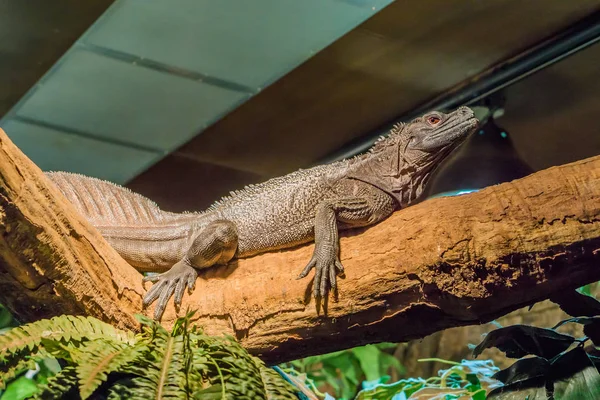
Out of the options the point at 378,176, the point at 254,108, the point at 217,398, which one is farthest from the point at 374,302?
the point at 254,108

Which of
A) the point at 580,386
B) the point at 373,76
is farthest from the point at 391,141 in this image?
the point at 580,386

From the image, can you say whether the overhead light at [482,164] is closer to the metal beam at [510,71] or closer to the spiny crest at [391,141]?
the metal beam at [510,71]

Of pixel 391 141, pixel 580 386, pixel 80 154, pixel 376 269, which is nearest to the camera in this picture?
pixel 580 386

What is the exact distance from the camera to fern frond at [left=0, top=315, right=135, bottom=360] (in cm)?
268

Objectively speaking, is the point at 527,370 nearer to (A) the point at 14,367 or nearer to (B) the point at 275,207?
(B) the point at 275,207

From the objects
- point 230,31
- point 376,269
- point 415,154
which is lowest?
point 376,269

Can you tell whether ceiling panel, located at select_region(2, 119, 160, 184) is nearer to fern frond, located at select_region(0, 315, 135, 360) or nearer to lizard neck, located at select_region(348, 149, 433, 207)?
lizard neck, located at select_region(348, 149, 433, 207)

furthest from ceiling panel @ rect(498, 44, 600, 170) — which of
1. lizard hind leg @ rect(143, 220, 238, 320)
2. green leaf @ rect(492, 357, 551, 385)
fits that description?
lizard hind leg @ rect(143, 220, 238, 320)

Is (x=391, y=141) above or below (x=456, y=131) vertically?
above

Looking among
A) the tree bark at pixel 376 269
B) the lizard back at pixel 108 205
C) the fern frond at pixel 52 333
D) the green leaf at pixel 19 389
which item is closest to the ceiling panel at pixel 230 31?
the lizard back at pixel 108 205

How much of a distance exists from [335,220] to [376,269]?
0.71 meters

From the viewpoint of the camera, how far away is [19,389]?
4.02 meters

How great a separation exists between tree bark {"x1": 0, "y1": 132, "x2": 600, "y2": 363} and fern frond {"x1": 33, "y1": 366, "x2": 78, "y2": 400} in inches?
33.8

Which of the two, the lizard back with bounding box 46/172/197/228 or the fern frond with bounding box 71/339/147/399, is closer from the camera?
the fern frond with bounding box 71/339/147/399
